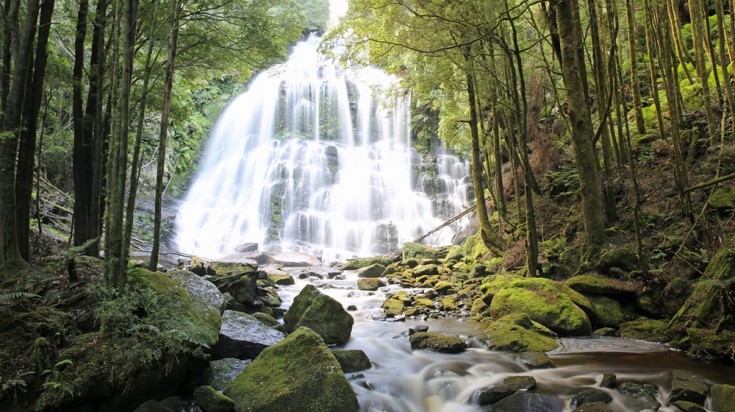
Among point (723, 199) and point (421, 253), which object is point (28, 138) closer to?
point (723, 199)

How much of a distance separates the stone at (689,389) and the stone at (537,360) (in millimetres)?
1321

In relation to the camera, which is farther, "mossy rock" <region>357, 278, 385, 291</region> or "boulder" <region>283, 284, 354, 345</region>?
"mossy rock" <region>357, 278, 385, 291</region>

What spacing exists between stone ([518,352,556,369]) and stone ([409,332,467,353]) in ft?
3.09

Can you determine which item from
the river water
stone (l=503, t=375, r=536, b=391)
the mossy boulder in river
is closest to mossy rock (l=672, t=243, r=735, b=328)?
the river water

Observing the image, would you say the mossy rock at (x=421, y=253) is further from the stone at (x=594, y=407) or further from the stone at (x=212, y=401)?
the stone at (x=212, y=401)

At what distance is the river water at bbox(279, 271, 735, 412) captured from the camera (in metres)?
4.93

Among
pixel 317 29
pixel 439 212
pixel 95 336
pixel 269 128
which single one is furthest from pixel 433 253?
pixel 317 29

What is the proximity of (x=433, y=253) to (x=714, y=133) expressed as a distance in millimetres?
9267

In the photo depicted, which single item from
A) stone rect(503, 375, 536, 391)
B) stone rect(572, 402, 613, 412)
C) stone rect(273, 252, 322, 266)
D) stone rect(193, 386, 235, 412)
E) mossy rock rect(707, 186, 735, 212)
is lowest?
stone rect(572, 402, 613, 412)

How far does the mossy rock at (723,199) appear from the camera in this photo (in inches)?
288

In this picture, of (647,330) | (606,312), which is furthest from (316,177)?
(647,330)

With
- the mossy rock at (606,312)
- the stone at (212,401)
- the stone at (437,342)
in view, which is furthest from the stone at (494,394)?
the mossy rock at (606,312)

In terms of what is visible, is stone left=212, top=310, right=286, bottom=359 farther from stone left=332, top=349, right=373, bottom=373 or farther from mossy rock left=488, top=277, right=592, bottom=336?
mossy rock left=488, top=277, right=592, bottom=336

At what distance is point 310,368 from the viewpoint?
4.64 m
